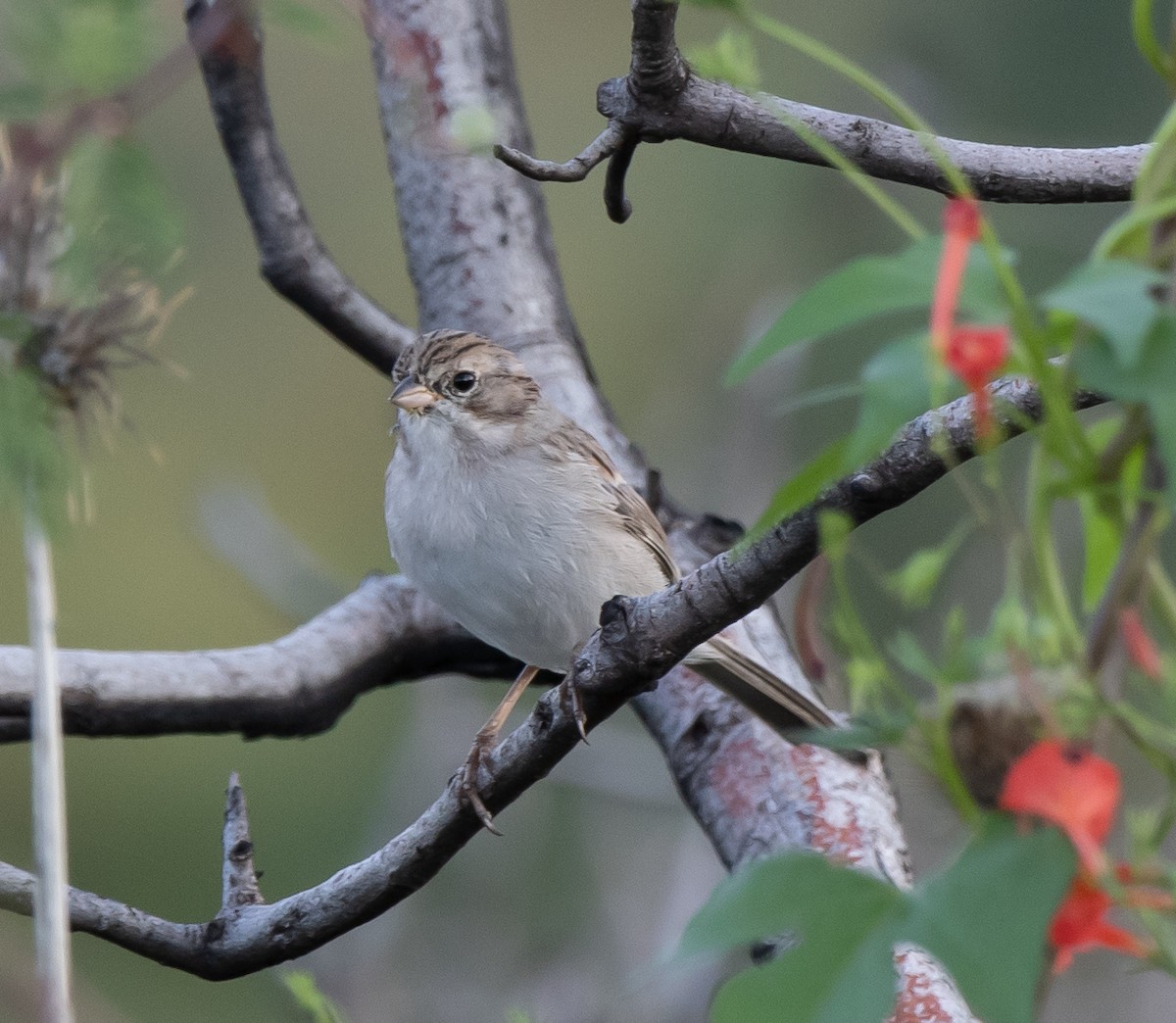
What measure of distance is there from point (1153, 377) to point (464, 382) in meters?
3.23

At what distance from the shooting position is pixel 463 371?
4031 millimetres

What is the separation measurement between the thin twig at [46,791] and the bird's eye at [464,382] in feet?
7.06

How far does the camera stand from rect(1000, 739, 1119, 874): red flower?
917 mm

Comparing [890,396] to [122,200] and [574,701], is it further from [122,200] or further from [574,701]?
[574,701]

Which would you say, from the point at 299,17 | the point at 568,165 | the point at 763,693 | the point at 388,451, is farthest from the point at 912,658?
the point at 388,451

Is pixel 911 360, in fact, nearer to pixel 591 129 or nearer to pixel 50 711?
pixel 50 711

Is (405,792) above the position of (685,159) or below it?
below

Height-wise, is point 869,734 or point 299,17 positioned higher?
point 299,17

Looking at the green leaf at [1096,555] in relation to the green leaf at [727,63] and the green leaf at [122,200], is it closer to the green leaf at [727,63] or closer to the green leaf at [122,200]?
the green leaf at [727,63]

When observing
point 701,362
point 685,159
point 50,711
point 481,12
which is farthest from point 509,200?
point 685,159

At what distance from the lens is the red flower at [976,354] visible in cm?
92

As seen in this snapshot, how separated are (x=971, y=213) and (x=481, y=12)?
4254mm

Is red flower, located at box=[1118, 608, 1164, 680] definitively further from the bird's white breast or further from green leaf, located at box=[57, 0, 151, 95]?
the bird's white breast

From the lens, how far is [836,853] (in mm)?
3355
